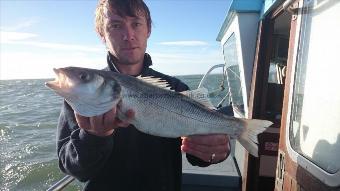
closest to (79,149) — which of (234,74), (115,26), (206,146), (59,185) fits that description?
(206,146)

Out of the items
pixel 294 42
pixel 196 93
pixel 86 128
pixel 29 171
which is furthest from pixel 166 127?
pixel 29 171

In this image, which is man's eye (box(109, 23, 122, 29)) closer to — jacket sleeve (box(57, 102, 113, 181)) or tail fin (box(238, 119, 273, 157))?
jacket sleeve (box(57, 102, 113, 181))

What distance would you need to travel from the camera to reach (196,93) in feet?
9.82

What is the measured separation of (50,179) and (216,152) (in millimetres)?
11586

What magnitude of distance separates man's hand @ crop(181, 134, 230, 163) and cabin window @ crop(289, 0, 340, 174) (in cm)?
69

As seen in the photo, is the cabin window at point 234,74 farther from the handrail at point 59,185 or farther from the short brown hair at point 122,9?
the handrail at point 59,185

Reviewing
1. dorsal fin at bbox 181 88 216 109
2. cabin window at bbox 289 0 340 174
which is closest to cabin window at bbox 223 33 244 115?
cabin window at bbox 289 0 340 174

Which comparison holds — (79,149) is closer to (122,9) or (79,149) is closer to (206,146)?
(206,146)

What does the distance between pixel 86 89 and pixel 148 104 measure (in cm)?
48

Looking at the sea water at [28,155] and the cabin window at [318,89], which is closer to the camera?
the cabin window at [318,89]

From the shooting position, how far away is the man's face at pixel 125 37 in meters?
3.11

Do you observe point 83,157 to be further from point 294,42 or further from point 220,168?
point 220,168

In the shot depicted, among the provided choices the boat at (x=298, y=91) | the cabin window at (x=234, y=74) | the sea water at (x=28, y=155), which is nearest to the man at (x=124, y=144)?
the boat at (x=298, y=91)

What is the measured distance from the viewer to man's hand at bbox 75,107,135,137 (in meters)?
2.59
